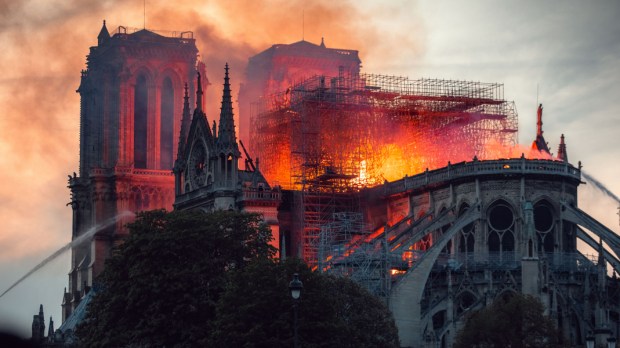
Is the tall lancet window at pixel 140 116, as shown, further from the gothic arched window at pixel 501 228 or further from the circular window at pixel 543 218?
the circular window at pixel 543 218

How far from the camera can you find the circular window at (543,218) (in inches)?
4697

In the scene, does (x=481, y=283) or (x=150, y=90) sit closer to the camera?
(x=481, y=283)

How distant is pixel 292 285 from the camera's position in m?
77.2

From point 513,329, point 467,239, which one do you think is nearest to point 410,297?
point 467,239

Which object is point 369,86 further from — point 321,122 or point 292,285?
point 292,285

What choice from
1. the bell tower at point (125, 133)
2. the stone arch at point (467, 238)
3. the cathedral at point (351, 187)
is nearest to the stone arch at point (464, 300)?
the cathedral at point (351, 187)

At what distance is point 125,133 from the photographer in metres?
159

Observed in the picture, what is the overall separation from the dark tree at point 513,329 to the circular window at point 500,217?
66.8 ft

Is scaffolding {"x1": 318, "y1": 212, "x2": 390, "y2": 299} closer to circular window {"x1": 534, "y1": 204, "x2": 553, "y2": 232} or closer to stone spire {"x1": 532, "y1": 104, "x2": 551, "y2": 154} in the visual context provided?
circular window {"x1": 534, "y1": 204, "x2": 553, "y2": 232}

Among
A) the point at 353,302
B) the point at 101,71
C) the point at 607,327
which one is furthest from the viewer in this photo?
the point at 101,71

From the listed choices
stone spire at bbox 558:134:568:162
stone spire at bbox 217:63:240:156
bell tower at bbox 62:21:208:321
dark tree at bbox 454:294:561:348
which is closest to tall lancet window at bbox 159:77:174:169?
bell tower at bbox 62:21:208:321

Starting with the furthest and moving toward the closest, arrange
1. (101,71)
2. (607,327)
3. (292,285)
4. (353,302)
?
(101,71), (607,327), (353,302), (292,285)

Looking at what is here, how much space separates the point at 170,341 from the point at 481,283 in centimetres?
2421

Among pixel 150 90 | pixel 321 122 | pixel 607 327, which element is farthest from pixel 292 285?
pixel 150 90
